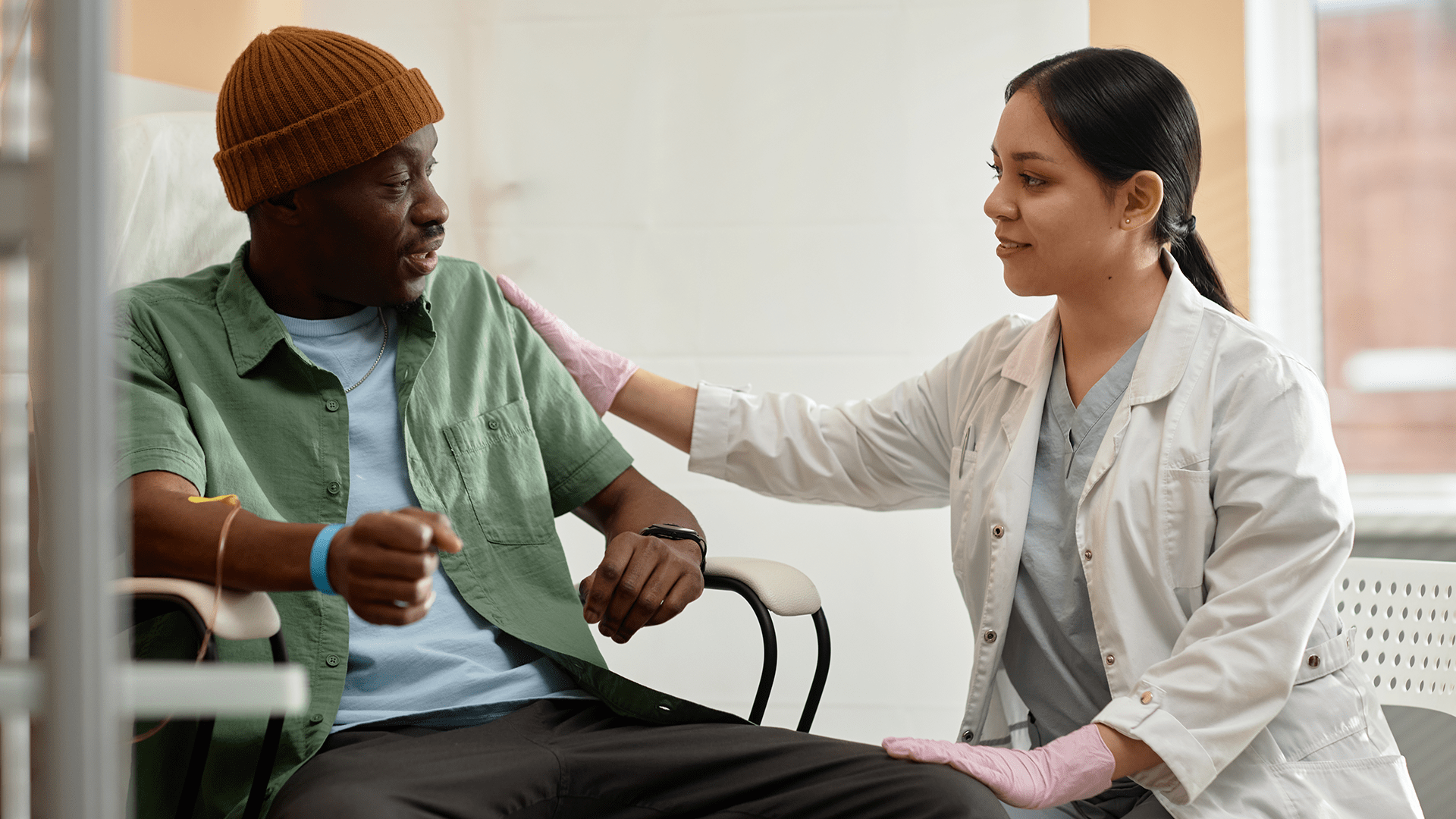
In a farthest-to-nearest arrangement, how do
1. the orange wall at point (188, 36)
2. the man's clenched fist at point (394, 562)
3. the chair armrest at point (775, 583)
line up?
the orange wall at point (188, 36) < the chair armrest at point (775, 583) < the man's clenched fist at point (394, 562)

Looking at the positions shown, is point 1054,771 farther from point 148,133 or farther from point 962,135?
point 148,133

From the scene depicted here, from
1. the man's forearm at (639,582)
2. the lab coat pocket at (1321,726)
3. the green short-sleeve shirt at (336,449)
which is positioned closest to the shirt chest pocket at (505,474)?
the green short-sleeve shirt at (336,449)

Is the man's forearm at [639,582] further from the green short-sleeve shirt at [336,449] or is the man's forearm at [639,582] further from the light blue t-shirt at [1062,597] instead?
the light blue t-shirt at [1062,597]

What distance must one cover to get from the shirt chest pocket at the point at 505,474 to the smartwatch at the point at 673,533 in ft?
0.53

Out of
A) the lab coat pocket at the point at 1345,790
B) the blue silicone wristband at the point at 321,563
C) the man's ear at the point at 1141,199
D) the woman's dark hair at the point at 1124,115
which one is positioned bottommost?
the lab coat pocket at the point at 1345,790

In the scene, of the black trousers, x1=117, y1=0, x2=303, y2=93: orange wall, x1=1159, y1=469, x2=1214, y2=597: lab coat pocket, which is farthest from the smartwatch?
x1=117, y1=0, x2=303, y2=93: orange wall

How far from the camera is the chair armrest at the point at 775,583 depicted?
1565 millimetres

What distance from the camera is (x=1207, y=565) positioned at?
142cm

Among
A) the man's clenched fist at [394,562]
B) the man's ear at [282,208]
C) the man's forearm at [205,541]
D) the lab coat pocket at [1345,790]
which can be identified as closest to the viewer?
the man's clenched fist at [394,562]

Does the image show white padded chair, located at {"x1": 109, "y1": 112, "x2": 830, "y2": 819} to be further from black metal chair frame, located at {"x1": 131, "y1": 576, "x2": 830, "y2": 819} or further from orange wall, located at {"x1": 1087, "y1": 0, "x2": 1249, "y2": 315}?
orange wall, located at {"x1": 1087, "y1": 0, "x2": 1249, "y2": 315}

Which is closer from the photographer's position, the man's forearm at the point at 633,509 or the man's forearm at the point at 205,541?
the man's forearm at the point at 205,541

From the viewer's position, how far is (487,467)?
155cm

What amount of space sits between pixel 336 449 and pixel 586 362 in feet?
1.75

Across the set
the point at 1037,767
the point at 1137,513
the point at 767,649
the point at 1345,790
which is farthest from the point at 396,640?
the point at 1345,790
